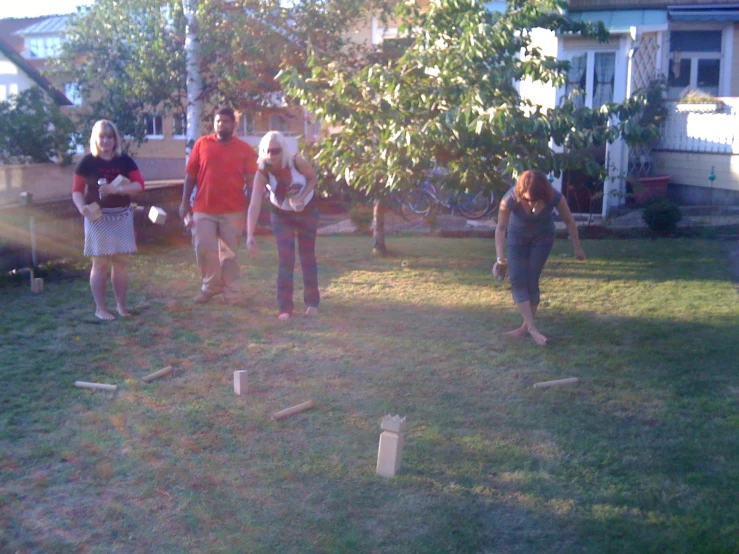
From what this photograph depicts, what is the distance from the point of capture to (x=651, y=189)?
15125 millimetres

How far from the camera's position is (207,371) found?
19.9 feet

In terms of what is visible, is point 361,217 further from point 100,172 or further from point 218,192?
point 100,172

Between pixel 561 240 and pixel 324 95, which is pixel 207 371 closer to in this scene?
pixel 324 95

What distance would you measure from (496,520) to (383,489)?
61cm

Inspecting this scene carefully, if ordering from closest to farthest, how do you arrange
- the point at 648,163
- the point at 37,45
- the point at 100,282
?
the point at 100,282, the point at 648,163, the point at 37,45

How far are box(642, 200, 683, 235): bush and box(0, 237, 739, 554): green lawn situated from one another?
13.0ft

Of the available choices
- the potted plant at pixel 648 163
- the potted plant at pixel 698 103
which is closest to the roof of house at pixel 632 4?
the potted plant at pixel 648 163

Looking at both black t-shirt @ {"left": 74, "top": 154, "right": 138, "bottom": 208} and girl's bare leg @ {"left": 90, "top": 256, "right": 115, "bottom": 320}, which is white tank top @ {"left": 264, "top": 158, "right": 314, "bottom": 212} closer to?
black t-shirt @ {"left": 74, "top": 154, "right": 138, "bottom": 208}

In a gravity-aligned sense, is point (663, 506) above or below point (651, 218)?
below

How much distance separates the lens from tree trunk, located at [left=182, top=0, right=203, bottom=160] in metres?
12.8

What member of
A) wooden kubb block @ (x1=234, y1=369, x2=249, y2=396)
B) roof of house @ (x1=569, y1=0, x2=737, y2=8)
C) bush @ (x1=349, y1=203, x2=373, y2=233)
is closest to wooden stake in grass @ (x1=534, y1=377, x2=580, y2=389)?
wooden kubb block @ (x1=234, y1=369, x2=249, y2=396)

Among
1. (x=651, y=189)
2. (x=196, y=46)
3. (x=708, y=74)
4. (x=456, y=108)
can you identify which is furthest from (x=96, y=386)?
(x=708, y=74)

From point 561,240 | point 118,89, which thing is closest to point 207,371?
point 561,240

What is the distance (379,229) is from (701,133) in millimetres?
7166
